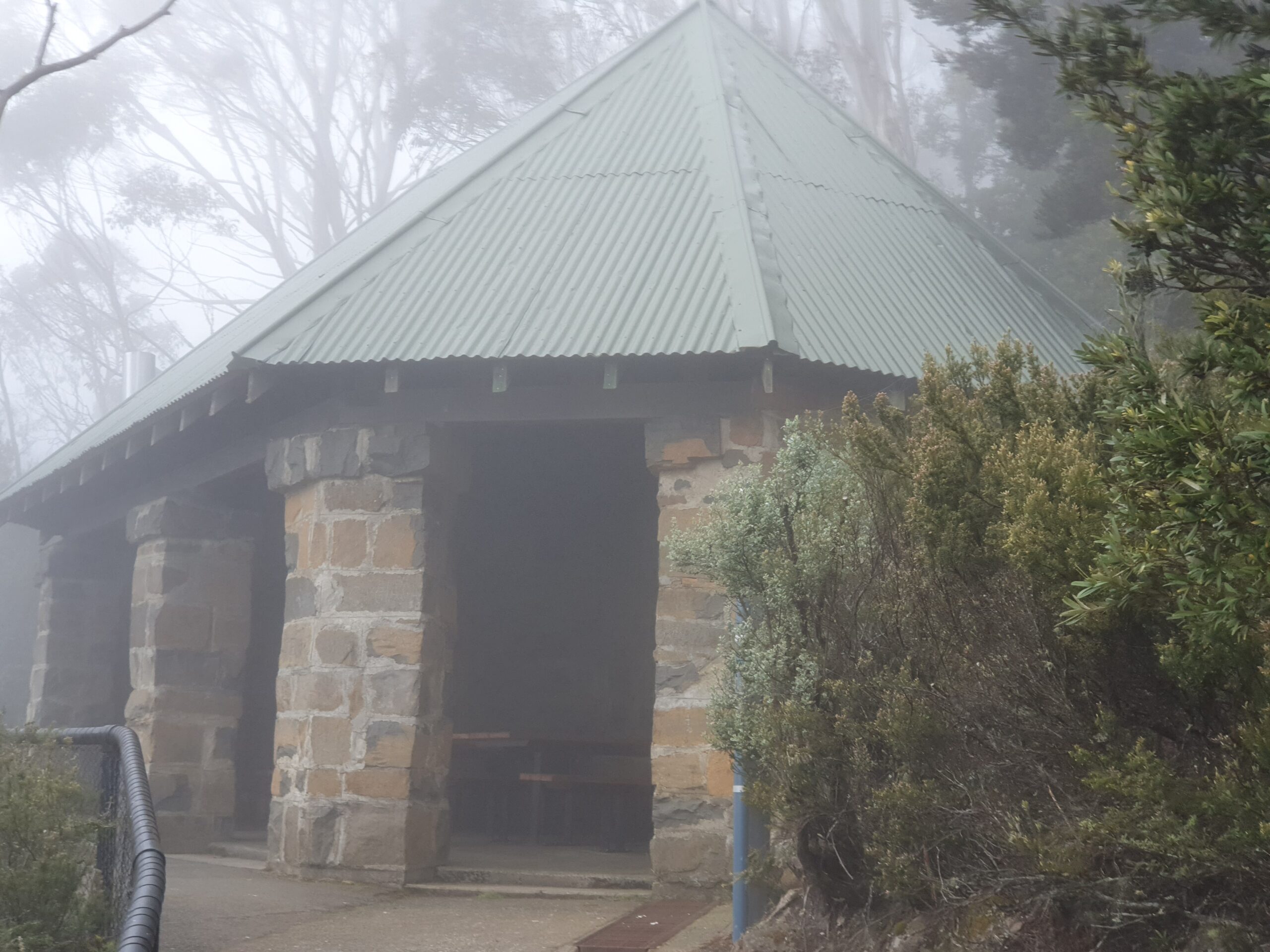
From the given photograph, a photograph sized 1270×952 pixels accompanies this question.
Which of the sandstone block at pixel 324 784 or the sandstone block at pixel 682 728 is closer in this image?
the sandstone block at pixel 682 728

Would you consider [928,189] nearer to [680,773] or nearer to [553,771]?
[553,771]

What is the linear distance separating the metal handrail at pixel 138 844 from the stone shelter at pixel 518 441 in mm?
1586

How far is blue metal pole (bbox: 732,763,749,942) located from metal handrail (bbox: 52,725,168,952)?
1.98m

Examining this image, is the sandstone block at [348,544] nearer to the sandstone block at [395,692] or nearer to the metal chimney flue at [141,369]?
the sandstone block at [395,692]

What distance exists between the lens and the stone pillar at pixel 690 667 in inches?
245

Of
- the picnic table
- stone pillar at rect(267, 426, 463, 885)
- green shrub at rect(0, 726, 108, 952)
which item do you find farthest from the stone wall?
green shrub at rect(0, 726, 108, 952)

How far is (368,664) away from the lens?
7.03m

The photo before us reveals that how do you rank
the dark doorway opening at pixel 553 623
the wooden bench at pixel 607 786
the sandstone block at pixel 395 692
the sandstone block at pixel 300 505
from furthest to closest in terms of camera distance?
the dark doorway opening at pixel 553 623 → the wooden bench at pixel 607 786 → the sandstone block at pixel 300 505 → the sandstone block at pixel 395 692

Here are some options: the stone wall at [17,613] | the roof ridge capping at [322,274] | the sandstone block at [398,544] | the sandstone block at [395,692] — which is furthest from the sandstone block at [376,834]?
the stone wall at [17,613]

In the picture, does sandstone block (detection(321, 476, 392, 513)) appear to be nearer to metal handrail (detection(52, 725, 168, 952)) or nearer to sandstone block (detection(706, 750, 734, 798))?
metal handrail (detection(52, 725, 168, 952))

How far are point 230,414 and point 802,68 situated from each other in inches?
558

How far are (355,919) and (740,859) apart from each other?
2.12 metres

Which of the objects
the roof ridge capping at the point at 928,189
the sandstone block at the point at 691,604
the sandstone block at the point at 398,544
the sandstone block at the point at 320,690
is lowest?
the sandstone block at the point at 320,690

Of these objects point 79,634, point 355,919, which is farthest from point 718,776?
point 79,634
